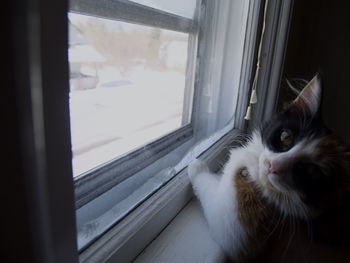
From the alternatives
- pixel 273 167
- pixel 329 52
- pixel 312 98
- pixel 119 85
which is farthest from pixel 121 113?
pixel 329 52

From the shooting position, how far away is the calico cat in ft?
2.00

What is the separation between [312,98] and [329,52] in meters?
0.89

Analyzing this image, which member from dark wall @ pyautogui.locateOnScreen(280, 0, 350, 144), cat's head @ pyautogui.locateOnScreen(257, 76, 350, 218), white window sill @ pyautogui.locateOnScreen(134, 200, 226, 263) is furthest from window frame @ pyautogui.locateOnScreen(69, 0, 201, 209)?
dark wall @ pyautogui.locateOnScreen(280, 0, 350, 144)

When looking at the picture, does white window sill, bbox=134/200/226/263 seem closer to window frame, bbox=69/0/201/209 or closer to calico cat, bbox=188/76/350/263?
calico cat, bbox=188/76/350/263

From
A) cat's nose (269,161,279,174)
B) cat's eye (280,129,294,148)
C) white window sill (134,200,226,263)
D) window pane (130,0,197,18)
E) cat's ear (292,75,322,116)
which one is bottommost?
white window sill (134,200,226,263)

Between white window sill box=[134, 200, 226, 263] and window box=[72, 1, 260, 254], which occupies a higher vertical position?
window box=[72, 1, 260, 254]

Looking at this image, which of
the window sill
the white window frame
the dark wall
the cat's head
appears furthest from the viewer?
the dark wall

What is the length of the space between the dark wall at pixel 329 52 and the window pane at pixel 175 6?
0.67 metres

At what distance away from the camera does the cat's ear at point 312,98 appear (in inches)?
26.2

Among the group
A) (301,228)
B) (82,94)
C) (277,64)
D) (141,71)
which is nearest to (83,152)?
(82,94)

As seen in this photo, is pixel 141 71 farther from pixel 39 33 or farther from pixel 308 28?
pixel 308 28

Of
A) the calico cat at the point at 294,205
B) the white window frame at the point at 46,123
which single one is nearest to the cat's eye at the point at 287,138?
the calico cat at the point at 294,205

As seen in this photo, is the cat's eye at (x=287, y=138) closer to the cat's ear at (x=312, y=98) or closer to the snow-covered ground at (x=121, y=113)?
the cat's ear at (x=312, y=98)

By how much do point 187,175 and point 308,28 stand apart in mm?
1105
